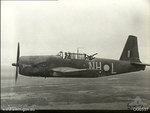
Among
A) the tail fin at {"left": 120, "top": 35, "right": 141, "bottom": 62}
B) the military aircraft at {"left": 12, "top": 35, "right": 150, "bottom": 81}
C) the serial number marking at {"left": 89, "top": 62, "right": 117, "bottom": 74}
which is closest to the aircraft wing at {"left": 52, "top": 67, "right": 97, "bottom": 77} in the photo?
the military aircraft at {"left": 12, "top": 35, "right": 150, "bottom": 81}

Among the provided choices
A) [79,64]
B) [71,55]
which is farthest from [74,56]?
[79,64]

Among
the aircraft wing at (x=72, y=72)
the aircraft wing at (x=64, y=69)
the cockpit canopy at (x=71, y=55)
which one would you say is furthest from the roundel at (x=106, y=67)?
the aircraft wing at (x=64, y=69)

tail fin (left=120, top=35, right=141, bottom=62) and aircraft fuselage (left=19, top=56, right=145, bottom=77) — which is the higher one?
tail fin (left=120, top=35, right=141, bottom=62)

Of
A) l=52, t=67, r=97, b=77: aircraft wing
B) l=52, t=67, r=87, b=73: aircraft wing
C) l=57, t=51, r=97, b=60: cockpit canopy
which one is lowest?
l=52, t=67, r=97, b=77: aircraft wing

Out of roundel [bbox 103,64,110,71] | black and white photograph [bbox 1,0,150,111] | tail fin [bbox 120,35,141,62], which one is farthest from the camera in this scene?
roundel [bbox 103,64,110,71]

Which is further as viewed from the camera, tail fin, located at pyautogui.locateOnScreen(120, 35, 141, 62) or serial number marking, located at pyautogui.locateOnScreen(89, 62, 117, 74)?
serial number marking, located at pyautogui.locateOnScreen(89, 62, 117, 74)

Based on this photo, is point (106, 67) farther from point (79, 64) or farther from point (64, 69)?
point (64, 69)

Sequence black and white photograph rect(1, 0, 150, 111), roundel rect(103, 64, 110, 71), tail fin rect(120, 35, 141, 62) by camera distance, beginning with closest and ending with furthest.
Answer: black and white photograph rect(1, 0, 150, 111), tail fin rect(120, 35, 141, 62), roundel rect(103, 64, 110, 71)

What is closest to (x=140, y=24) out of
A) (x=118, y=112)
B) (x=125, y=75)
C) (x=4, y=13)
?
(x=125, y=75)

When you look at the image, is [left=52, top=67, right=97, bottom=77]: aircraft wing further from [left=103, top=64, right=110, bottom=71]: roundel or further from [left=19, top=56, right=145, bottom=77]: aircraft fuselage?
[left=103, top=64, right=110, bottom=71]: roundel

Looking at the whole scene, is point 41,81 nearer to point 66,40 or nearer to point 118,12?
point 66,40
